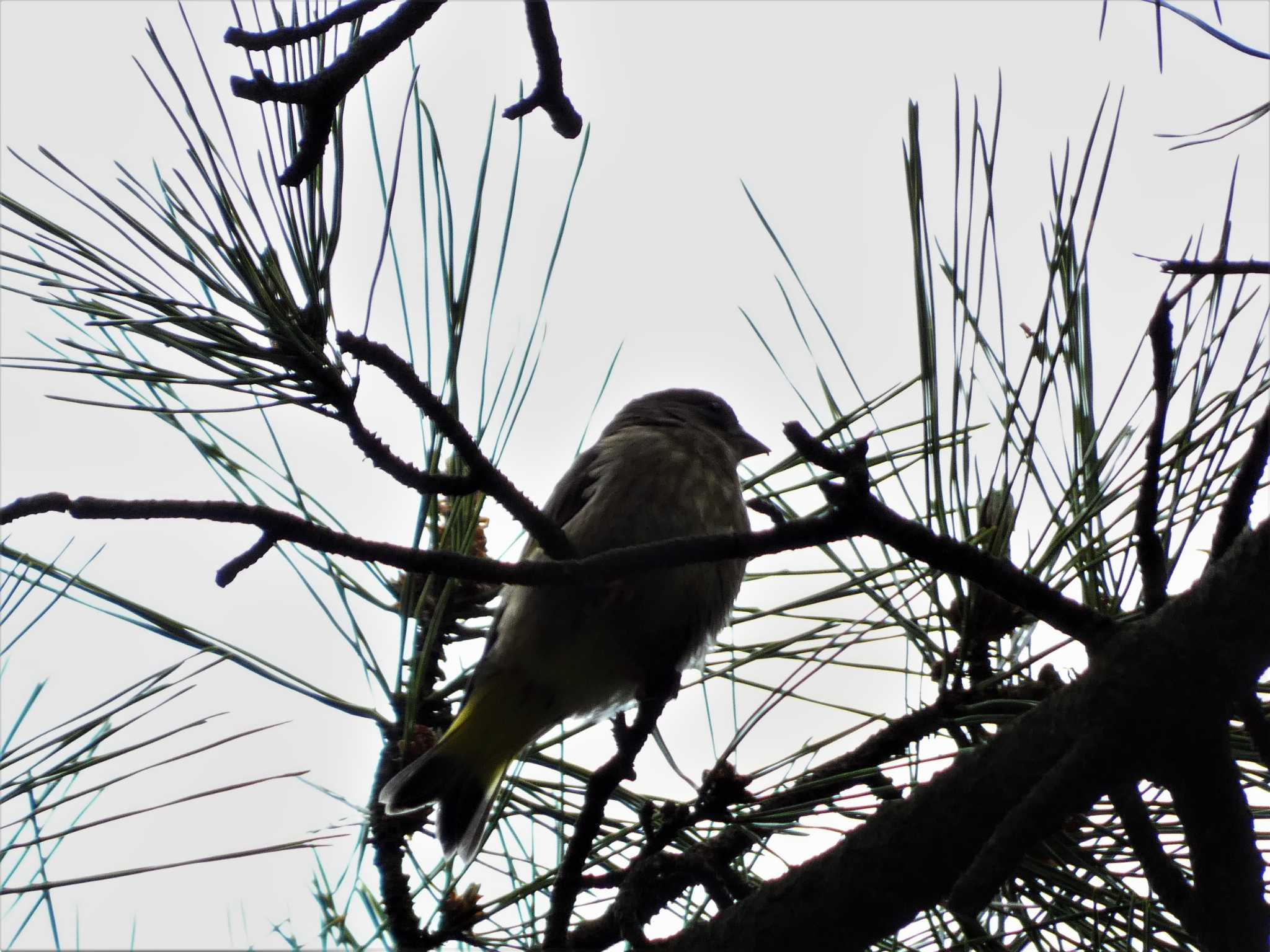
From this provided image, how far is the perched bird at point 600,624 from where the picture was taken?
324 centimetres

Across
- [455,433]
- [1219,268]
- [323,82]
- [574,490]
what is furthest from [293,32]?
[574,490]

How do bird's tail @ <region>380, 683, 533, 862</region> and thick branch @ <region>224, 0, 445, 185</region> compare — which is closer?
thick branch @ <region>224, 0, 445, 185</region>

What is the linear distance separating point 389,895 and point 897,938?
3.27 feet

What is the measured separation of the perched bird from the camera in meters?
3.24

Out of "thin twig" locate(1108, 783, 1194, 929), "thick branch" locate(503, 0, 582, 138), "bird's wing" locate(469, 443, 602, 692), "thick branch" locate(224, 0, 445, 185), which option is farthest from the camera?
"bird's wing" locate(469, 443, 602, 692)

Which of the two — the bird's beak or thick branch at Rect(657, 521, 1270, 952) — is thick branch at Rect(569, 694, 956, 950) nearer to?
thick branch at Rect(657, 521, 1270, 952)

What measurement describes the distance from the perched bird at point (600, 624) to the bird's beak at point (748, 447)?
52 cm

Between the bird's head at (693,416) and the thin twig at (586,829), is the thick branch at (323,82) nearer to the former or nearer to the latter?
the thin twig at (586,829)

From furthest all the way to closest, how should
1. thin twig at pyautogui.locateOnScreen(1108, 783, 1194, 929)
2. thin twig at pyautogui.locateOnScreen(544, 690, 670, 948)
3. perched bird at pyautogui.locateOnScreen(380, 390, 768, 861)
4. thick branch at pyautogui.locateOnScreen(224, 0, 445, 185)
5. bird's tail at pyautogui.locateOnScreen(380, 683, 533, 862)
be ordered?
perched bird at pyautogui.locateOnScreen(380, 390, 768, 861), bird's tail at pyautogui.locateOnScreen(380, 683, 533, 862), thin twig at pyautogui.locateOnScreen(544, 690, 670, 948), thick branch at pyautogui.locateOnScreen(224, 0, 445, 185), thin twig at pyautogui.locateOnScreen(1108, 783, 1194, 929)

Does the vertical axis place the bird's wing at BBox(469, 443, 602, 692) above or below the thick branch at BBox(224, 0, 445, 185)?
above

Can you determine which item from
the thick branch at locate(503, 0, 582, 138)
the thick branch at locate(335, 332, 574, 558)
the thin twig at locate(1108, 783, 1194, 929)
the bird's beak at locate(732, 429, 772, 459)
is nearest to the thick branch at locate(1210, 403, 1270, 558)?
the thin twig at locate(1108, 783, 1194, 929)

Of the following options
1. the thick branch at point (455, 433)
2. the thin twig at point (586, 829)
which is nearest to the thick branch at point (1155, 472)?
the thick branch at point (455, 433)

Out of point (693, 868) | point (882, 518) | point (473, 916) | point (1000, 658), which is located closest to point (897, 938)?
point (693, 868)

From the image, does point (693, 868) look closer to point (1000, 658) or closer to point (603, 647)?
point (1000, 658)
